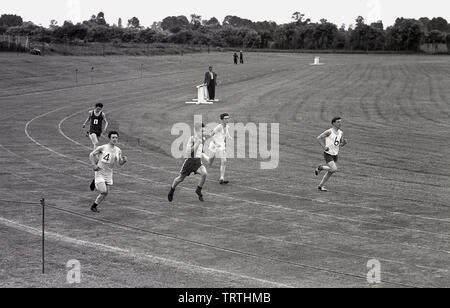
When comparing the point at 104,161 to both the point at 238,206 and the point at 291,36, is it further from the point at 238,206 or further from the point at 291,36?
the point at 291,36

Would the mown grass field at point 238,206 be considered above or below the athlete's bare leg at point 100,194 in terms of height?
below

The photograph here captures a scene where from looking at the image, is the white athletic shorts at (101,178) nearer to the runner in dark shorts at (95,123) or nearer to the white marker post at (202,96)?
the runner in dark shorts at (95,123)

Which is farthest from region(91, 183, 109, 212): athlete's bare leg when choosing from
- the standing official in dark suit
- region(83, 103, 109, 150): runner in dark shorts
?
the standing official in dark suit

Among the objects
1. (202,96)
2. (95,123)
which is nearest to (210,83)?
Answer: (202,96)

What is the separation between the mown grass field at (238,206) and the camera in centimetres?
1224

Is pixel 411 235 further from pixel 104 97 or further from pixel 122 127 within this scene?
pixel 104 97

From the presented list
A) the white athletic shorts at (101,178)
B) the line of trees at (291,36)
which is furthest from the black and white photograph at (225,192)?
the line of trees at (291,36)

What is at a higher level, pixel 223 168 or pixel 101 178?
pixel 101 178

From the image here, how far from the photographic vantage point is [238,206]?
17.2 meters

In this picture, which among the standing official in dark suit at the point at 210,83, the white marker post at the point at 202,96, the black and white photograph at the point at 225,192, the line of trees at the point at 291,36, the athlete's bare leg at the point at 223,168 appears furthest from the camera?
the line of trees at the point at 291,36

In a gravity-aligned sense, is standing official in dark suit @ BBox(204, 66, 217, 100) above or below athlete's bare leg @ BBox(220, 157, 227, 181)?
above

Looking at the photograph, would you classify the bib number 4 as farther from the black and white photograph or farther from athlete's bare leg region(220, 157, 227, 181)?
athlete's bare leg region(220, 157, 227, 181)

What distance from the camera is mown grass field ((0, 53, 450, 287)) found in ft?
40.2

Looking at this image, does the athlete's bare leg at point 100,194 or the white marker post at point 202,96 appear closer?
the athlete's bare leg at point 100,194
